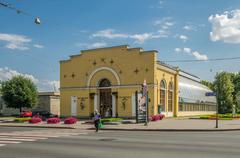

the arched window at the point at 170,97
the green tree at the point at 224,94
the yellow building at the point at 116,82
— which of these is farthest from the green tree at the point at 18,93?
the green tree at the point at 224,94

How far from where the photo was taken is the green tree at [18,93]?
2399 inches

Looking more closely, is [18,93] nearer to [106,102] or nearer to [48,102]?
[48,102]

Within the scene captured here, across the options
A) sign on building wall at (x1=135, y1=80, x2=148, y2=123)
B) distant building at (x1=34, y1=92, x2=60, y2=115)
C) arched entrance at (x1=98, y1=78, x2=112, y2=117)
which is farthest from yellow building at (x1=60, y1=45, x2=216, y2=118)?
distant building at (x1=34, y1=92, x2=60, y2=115)

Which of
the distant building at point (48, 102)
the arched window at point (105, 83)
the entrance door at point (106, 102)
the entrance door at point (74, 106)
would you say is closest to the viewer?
the entrance door at point (106, 102)

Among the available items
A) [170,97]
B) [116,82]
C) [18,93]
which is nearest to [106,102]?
[116,82]

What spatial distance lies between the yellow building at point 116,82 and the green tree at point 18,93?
9355 mm

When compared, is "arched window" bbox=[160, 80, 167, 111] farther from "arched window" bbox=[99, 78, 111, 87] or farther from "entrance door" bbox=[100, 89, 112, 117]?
"arched window" bbox=[99, 78, 111, 87]

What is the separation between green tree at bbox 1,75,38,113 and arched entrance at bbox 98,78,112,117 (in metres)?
16.0

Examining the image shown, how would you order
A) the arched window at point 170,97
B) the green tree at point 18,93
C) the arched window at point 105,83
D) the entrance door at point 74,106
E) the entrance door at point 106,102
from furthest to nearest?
the green tree at point 18,93, the entrance door at point 74,106, the arched window at point 170,97, the arched window at point 105,83, the entrance door at point 106,102

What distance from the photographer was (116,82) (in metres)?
49.8

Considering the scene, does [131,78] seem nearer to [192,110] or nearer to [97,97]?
[97,97]

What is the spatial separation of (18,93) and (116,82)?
19.8 meters

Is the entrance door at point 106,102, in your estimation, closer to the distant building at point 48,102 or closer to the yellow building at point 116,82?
the yellow building at point 116,82

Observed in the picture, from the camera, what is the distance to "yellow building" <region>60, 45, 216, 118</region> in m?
47.6
